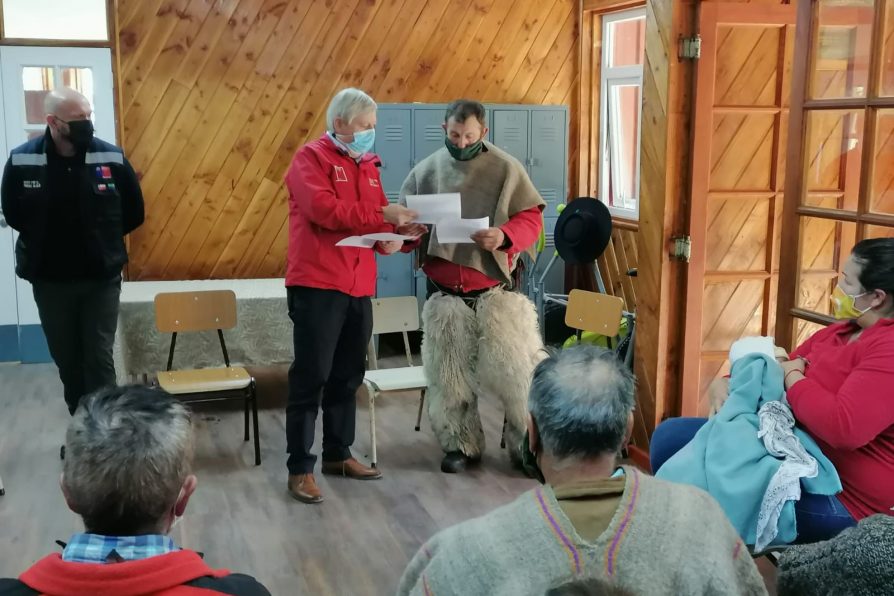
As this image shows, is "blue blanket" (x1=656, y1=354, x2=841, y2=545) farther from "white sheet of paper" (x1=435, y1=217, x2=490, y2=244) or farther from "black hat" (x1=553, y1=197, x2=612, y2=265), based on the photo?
"black hat" (x1=553, y1=197, x2=612, y2=265)

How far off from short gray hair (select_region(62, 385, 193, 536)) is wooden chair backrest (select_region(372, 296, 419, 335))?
11.0 feet

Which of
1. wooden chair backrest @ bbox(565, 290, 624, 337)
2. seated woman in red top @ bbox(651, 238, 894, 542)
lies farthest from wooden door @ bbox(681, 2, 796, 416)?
seated woman in red top @ bbox(651, 238, 894, 542)

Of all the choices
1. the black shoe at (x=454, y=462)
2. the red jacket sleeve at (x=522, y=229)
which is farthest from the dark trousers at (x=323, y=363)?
the red jacket sleeve at (x=522, y=229)

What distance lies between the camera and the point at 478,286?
3.83 m

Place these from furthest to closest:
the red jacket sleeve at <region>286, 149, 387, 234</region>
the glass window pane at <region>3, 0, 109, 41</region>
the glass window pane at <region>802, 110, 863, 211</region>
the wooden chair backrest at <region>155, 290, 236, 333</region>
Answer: the glass window pane at <region>3, 0, 109, 41</region>
the wooden chair backrest at <region>155, 290, 236, 333</region>
the red jacket sleeve at <region>286, 149, 387, 234</region>
the glass window pane at <region>802, 110, 863, 211</region>

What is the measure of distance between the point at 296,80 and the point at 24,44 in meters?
1.67

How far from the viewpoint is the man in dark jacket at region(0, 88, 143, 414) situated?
3.64m

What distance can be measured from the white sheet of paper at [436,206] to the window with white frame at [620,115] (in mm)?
3000

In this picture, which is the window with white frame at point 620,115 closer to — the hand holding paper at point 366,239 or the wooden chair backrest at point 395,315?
the wooden chair backrest at point 395,315

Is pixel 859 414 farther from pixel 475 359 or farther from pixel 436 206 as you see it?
pixel 475 359

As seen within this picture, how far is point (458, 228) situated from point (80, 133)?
1553 millimetres

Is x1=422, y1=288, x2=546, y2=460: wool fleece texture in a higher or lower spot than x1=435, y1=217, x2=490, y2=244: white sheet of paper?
lower

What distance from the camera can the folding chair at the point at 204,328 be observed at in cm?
404

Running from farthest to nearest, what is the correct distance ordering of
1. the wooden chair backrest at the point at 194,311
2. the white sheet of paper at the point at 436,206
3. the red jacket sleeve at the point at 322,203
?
1. the wooden chair backrest at the point at 194,311
2. the white sheet of paper at the point at 436,206
3. the red jacket sleeve at the point at 322,203
